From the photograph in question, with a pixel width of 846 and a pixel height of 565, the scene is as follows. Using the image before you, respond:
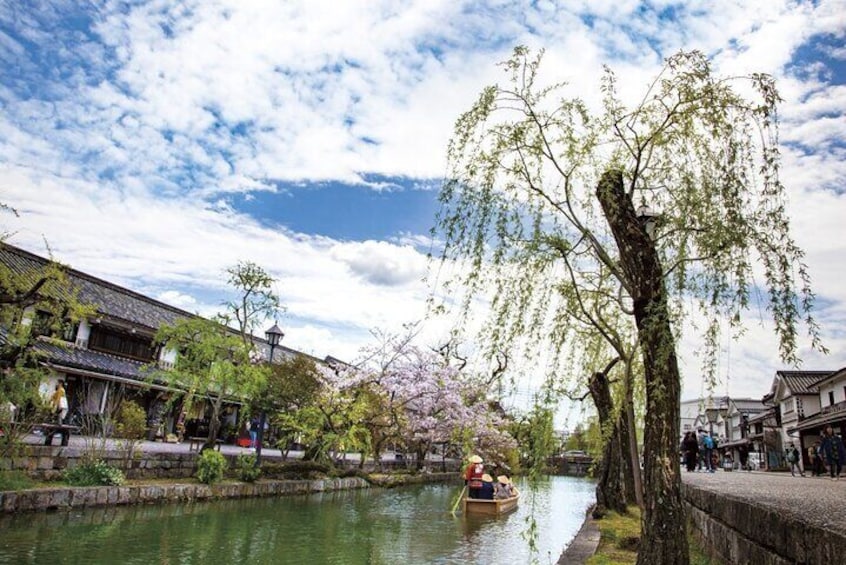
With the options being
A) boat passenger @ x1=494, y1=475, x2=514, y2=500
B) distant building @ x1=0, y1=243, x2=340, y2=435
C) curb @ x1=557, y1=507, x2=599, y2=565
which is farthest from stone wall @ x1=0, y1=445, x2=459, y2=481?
curb @ x1=557, y1=507, x2=599, y2=565

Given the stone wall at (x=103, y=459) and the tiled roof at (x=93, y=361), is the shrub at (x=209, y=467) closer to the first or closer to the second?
the stone wall at (x=103, y=459)

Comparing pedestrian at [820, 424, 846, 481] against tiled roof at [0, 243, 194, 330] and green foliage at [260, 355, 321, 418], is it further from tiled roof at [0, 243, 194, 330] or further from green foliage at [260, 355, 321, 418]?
tiled roof at [0, 243, 194, 330]

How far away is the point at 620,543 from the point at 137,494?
10.1 metres

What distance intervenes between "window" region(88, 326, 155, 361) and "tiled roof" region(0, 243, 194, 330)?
0.63m

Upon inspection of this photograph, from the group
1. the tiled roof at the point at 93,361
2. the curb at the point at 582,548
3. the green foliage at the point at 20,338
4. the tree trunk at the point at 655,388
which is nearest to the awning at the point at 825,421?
the curb at the point at 582,548

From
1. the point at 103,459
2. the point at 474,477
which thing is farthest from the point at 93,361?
the point at 474,477

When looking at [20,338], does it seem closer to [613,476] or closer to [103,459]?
[103,459]

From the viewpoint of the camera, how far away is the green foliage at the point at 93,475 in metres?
12.2

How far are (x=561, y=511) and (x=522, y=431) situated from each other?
51.3 feet

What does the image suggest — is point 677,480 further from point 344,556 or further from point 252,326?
point 252,326

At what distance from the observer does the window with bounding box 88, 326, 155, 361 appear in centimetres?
2141

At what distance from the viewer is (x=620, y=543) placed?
902 cm

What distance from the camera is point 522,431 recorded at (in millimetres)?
6512

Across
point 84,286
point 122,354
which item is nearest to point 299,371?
point 122,354
